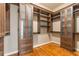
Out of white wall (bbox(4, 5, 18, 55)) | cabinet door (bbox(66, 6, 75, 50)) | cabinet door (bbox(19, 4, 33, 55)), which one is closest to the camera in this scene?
white wall (bbox(4, 5, 18, 55))

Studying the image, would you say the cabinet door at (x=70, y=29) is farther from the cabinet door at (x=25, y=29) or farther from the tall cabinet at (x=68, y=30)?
the cabinet door at (x=25, y=29)

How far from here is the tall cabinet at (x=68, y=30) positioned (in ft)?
10.8

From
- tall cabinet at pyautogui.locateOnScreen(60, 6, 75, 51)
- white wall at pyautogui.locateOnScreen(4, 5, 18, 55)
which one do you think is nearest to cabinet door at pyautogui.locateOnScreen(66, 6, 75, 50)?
tall cabinet at pyautogui.locateOnScreen(60, 6, 75, 51)

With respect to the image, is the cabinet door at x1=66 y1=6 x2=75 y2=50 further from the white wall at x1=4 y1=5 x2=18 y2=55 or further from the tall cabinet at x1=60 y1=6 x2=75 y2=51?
the white wall at x1=4 y1=5 x2=18 y2=55

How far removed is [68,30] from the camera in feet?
11.5

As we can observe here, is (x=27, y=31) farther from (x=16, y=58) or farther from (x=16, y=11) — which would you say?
(x=16, y=58)

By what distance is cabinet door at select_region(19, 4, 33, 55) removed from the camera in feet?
8.90

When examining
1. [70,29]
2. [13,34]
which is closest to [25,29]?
[13,34]

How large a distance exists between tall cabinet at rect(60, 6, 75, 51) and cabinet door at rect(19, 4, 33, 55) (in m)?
1.69

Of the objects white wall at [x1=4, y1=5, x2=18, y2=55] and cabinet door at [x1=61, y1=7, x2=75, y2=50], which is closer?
white wall at [x1=4, y1=5, x2=18, y2=55]

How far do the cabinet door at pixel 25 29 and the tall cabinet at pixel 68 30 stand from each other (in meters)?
1.69

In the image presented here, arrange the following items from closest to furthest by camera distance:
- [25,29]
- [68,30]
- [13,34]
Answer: [13,34] < [25,29] < [68,30]

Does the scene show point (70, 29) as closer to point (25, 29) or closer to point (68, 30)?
point (68, 30)

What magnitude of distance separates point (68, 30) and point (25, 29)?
1.91 meters
